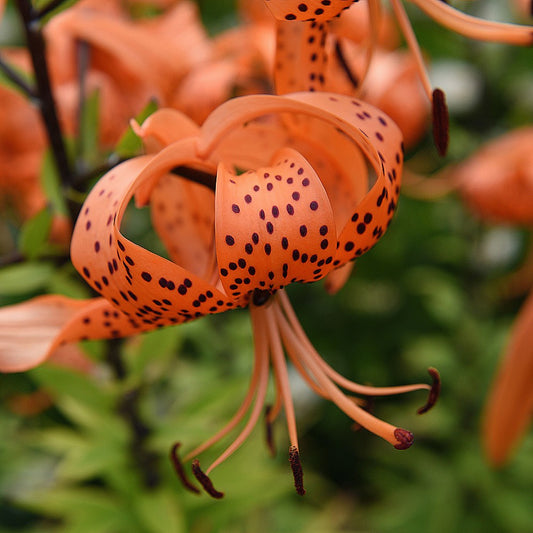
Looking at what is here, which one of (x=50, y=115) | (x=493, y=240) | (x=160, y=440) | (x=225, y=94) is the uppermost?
(x=50, y=115)

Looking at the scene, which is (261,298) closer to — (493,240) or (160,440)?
(160,440)

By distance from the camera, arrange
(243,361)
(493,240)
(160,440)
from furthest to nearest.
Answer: (493,240), (243,361), (160,440)

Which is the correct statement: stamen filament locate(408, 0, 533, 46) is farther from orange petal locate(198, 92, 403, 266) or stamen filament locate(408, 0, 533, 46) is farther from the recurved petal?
the recurved petal

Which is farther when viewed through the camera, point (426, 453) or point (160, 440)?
point (426, 453)

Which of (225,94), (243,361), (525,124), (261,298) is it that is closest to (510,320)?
(525,124)

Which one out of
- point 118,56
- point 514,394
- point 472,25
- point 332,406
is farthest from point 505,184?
point 472,25

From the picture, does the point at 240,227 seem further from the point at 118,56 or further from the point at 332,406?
the point at 332,406

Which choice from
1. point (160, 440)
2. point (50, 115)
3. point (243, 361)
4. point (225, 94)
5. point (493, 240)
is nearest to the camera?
point (50, 115)
